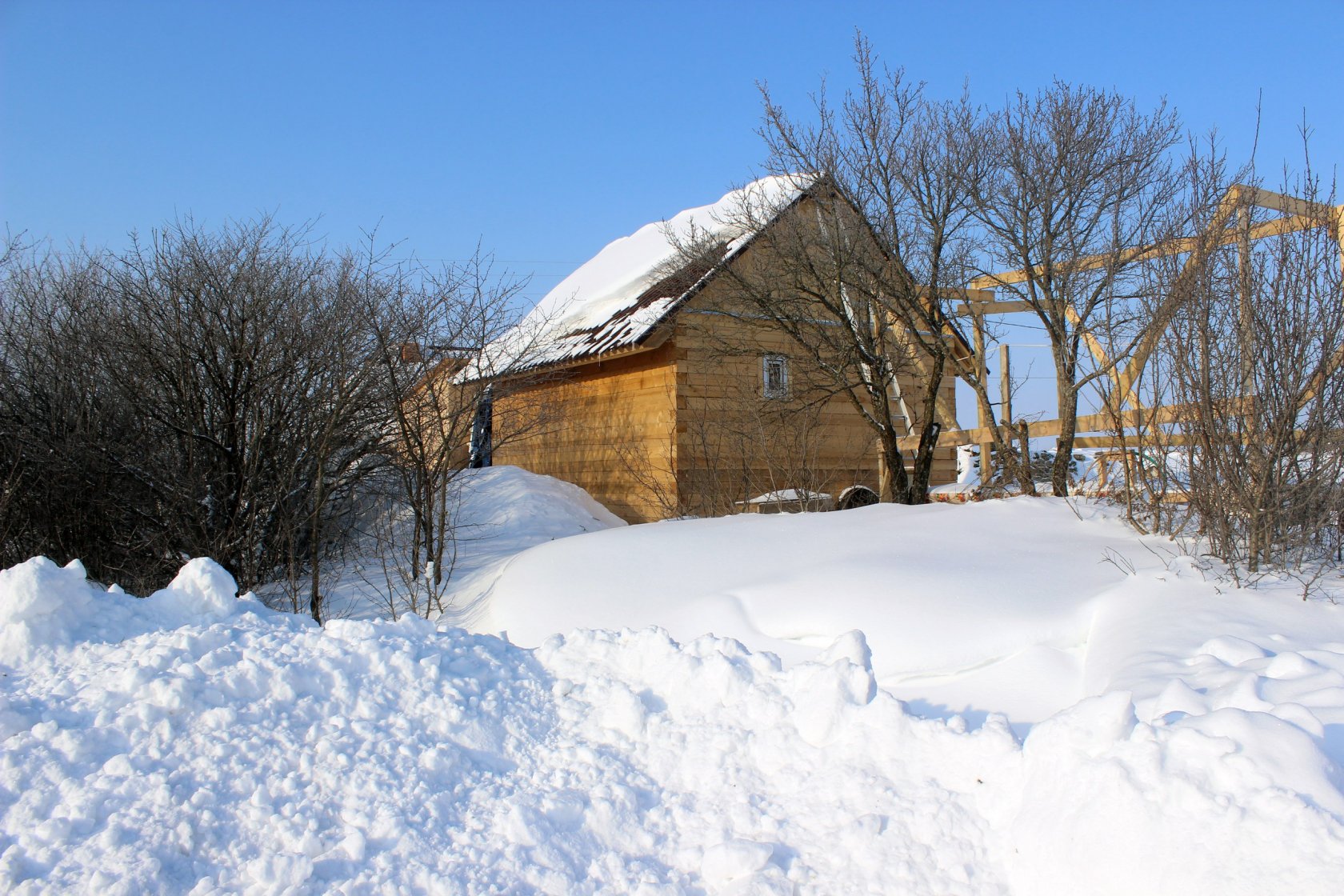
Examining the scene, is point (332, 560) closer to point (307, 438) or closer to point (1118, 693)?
point (307, 438)

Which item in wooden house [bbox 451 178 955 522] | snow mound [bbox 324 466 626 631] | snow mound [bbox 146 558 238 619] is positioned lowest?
snow mound [bbox 324 466 626 631]

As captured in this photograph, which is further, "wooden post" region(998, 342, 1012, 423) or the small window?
the small window

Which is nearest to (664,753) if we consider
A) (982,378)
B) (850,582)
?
(850,582)

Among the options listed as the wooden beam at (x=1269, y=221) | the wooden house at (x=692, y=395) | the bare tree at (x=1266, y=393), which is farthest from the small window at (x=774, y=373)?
the bare tree at (x=1266, y=393)

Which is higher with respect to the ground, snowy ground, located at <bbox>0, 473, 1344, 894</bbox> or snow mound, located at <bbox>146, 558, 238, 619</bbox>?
snow mound, located at <bbox>146, 558, 238, 619</bbox>

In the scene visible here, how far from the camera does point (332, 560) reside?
11.8 m

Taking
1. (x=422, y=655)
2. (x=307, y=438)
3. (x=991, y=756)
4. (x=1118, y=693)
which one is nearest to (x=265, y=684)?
(x=422, y=655)

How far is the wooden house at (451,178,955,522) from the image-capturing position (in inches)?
481

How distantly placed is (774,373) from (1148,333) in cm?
731

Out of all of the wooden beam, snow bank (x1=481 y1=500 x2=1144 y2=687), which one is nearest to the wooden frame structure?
the wooden beam

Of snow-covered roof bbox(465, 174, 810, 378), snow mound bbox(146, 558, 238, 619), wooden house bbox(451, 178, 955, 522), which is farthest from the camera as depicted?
wooden house bbox(451, 178, 955, 522)

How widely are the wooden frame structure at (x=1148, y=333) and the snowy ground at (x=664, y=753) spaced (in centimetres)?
217

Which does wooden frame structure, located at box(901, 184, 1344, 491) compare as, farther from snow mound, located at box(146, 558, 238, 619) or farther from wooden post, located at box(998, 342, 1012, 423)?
snow mound, located at box(146, 558, 238, 619)

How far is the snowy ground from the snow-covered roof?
702 centimetres
